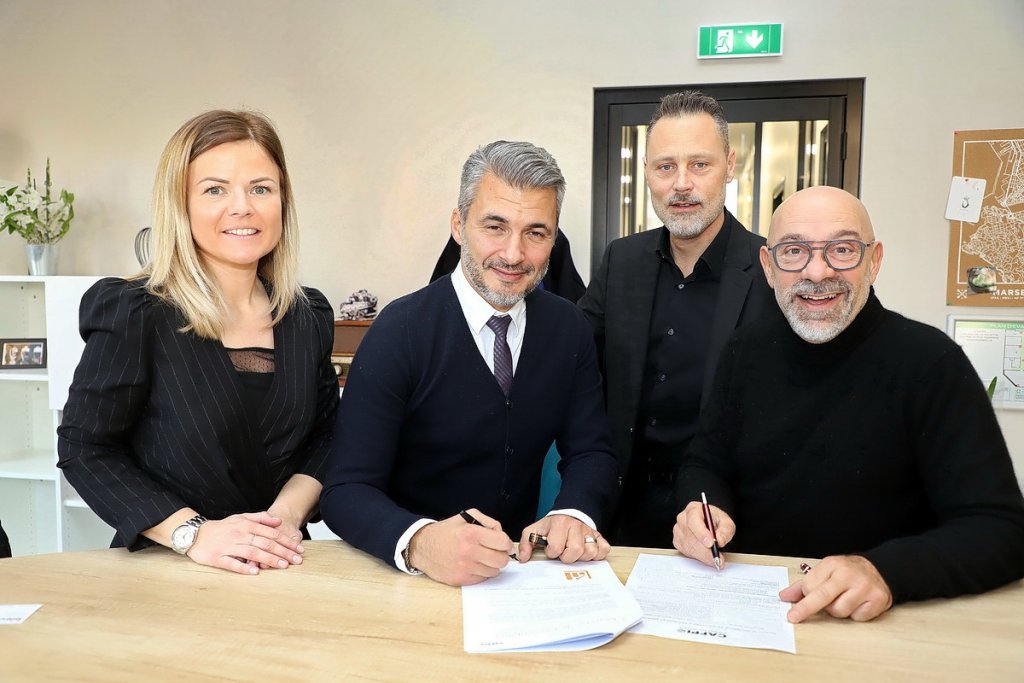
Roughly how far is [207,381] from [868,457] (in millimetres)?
1404

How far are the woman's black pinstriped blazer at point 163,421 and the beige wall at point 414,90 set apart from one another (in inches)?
108

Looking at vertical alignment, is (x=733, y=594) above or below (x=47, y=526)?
above

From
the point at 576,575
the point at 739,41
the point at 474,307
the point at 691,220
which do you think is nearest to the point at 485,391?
the point at 474,307

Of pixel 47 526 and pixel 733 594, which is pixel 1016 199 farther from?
pixel 47 526

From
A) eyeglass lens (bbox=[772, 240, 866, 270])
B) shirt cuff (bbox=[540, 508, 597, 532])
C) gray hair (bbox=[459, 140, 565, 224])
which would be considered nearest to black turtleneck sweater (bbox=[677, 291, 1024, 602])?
eyeglass lens (bbox=[772, 240, 866, 270])

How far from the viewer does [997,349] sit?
389 cm

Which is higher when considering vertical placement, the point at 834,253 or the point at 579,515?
the point at 834,253

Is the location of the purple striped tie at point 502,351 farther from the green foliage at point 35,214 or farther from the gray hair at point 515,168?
the green foliage at point 35,214

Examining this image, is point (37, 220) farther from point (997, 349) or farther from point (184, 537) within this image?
point (997, 349)

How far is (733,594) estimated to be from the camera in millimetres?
1317

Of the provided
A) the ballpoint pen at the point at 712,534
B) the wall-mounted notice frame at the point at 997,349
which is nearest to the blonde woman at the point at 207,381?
the ballpoint pen at the point at 712,534

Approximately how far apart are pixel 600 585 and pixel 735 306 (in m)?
1.07

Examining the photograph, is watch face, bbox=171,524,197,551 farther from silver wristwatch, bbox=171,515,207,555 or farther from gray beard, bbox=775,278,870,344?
gray beard, bbox=775,278,870,344

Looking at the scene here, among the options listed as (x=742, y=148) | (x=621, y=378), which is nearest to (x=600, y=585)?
(x=621, y=378)
